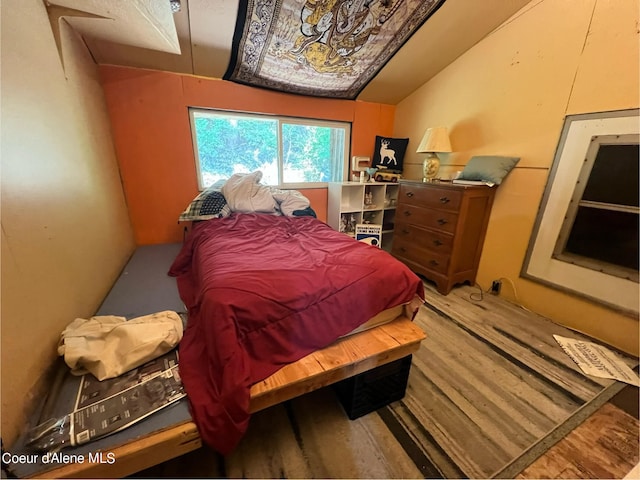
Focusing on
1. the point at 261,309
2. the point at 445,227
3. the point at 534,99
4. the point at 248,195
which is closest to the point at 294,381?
the point at 261,309

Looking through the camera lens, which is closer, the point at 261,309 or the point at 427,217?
the point at 261,309

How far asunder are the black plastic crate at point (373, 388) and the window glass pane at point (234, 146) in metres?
2.32

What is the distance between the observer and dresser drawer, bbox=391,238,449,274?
240cm

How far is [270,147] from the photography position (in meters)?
2.87

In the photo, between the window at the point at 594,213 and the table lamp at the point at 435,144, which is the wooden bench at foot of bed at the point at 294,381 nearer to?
the window at the point at 594,213

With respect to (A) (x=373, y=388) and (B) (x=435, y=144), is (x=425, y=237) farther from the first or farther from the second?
(A) (x=373, y=388)

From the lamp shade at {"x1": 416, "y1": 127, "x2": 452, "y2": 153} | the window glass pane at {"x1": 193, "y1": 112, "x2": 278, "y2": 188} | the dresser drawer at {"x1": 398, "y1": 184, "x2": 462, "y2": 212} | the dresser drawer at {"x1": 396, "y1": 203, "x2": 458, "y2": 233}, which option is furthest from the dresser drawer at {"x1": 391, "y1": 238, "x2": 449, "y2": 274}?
the window glass pane at {"x1": 193, "y1": 112, "x2": 278, "y2": 188}

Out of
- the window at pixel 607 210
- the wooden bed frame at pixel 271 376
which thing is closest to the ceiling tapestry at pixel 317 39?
the window at pixel 607 210

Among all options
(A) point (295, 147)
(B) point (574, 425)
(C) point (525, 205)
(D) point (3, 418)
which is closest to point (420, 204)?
(C) point (525, 205)

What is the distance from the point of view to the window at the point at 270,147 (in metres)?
2.59

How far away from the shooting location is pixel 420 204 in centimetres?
254

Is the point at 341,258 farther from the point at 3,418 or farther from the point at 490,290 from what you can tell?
the point at 490,290

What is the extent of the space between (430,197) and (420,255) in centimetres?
60

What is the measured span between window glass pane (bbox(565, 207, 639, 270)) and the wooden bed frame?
1541 millimetres
